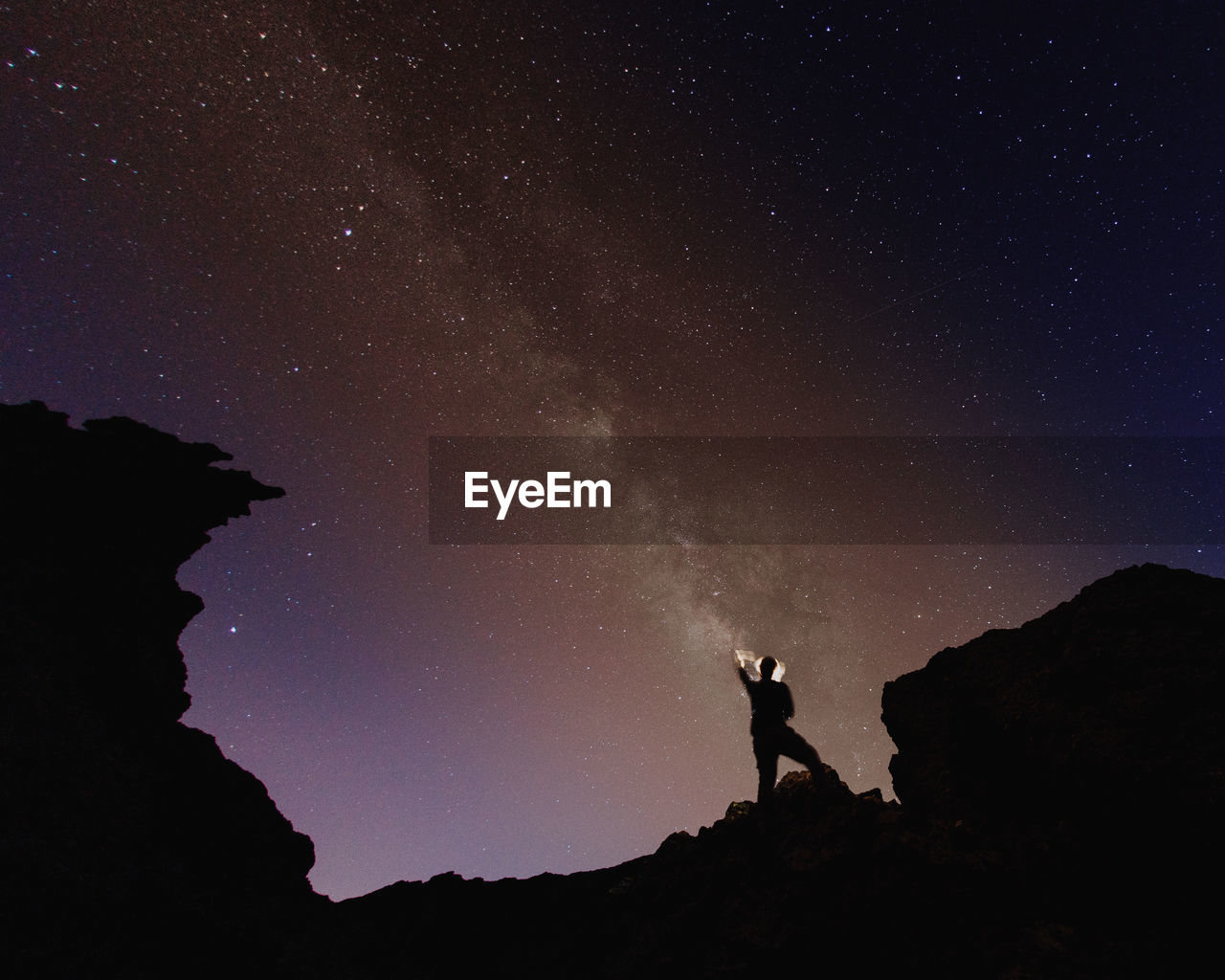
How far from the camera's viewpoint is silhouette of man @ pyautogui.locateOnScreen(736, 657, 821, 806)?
20.5 ft

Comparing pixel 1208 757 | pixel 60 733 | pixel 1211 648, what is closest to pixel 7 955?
pixel 60 733

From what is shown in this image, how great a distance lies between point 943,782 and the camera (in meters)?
5.73

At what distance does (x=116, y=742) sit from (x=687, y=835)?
6585mm

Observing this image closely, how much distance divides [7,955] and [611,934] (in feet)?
16.8

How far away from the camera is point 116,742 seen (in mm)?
6105

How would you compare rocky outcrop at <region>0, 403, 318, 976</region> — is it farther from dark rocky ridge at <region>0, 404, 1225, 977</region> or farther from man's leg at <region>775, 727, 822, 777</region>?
man's leg at <region>775, 727, 822, 777</region>

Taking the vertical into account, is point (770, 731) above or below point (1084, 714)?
below

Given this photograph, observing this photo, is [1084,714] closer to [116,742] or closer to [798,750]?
[798,750]

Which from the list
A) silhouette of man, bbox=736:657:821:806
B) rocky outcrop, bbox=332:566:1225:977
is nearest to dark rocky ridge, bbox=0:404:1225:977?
rocky outcrop, bbox=332:566:1225:977

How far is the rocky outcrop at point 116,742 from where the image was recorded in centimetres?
486

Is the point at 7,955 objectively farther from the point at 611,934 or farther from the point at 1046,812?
the point at 1046,812

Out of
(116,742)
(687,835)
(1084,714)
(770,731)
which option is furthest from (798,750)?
(116,742)

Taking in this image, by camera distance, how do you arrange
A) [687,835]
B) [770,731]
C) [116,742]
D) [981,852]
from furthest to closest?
[687,835] → [770,731] → [116,742] → [981,852]

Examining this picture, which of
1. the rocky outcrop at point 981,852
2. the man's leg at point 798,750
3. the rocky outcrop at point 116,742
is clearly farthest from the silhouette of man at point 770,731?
the rocky outcrop at point 116,742
